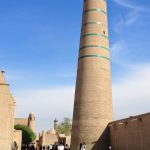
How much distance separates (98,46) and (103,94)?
3.01 metres

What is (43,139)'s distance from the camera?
151 feet

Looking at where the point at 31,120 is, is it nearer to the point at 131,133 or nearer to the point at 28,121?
the point at 28,121

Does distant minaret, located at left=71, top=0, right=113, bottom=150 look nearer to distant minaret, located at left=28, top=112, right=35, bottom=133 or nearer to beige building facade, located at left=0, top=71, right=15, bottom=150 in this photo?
beige building facade, located at left=0, top=71, right=15, bottom=150

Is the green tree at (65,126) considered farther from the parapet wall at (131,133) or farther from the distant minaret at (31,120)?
the parapet wall at (131,133)

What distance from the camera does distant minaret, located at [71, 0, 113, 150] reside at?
62.5 feet

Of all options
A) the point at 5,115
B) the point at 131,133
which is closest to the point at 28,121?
the point at 5,115

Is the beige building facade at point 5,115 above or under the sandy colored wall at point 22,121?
under

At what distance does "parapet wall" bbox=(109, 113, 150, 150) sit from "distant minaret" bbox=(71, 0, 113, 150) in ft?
2.98

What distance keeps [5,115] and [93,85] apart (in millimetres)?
6401

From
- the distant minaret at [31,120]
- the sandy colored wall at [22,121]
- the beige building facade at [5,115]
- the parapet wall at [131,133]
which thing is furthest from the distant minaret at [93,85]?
the sandy colored wall at [22,121]

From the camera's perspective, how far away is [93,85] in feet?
63.6

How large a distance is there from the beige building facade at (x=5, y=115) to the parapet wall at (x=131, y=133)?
22.7 ft

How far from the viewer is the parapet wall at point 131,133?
1420 cm

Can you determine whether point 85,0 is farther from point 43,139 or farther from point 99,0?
point 43,139
